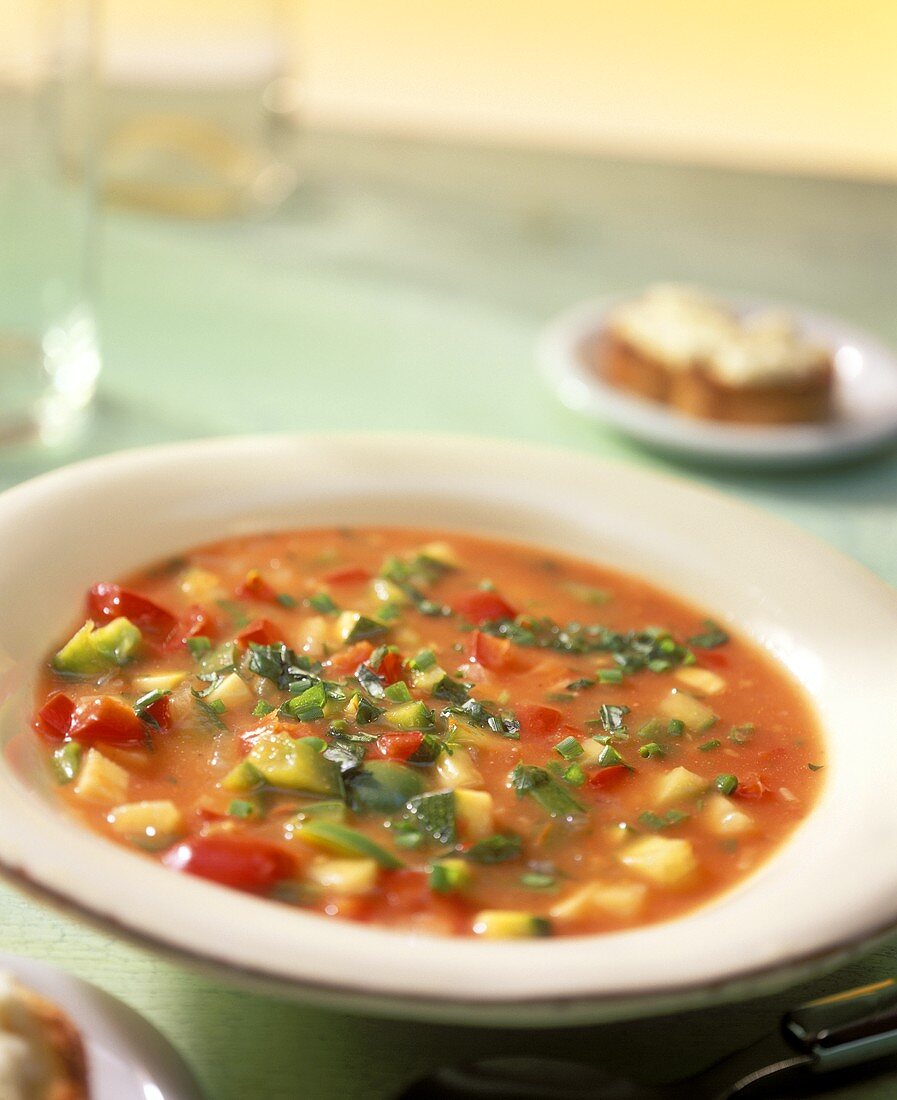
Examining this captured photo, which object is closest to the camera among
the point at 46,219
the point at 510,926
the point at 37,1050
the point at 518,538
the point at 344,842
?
the point at 37,1050

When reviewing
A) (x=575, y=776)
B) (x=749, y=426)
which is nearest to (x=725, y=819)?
(x=575, y=776)

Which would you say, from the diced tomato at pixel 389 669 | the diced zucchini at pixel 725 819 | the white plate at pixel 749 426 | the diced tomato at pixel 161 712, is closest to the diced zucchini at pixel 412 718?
the diced tomato at pixel 389 669

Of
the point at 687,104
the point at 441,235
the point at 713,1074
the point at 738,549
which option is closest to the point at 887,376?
the point at 738,549

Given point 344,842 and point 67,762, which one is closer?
point 344,842

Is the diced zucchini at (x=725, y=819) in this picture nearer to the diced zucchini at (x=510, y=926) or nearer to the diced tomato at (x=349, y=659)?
the diced zucchini at (x=510, y=926)

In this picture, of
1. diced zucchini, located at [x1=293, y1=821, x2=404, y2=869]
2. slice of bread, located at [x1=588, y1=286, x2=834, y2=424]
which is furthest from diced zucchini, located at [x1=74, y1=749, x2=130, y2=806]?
slice of bread, located at [x1=588, y1=286, x2=834, y2=424]

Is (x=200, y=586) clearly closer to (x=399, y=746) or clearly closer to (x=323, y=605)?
(x=323, y=605)
